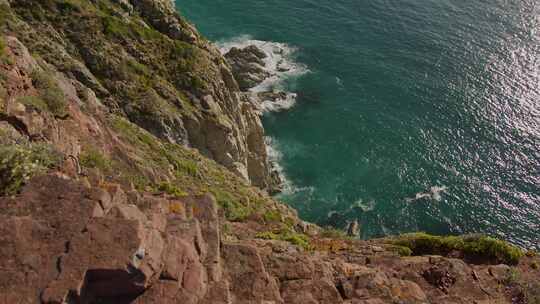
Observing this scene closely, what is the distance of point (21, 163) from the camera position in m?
17.4

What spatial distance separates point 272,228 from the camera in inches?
1286

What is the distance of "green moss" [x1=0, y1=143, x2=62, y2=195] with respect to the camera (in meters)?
16.5

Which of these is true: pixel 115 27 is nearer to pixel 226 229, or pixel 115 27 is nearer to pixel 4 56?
pixel 4 56

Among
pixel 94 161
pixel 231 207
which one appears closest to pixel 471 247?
pixel 231 207

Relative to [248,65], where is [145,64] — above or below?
above

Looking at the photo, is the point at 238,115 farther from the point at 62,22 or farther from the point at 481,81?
the point at 481,81

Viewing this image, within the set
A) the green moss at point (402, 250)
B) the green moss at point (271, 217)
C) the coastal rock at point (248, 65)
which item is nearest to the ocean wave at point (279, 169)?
the coastal rock at point (248, 65)

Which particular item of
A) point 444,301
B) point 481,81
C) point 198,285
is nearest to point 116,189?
point 198,285

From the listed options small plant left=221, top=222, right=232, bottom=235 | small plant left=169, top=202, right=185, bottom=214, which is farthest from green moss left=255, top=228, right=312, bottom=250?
small plant left=169, top=202, right=185, bottom=214

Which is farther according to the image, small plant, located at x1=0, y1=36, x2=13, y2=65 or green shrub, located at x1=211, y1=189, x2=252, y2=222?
green shrub, located at x1=211, y1=189, x2=252, y2=222

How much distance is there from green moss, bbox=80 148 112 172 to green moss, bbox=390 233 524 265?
18212 mm

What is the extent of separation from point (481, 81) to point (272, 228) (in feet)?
255

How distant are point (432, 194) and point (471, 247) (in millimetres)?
48165

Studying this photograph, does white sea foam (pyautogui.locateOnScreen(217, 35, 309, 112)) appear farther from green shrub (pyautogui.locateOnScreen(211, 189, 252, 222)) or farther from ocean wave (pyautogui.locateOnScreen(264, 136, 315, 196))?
green shrub (pyautogui.locateOnScreen(211, 189, 252, 222))
